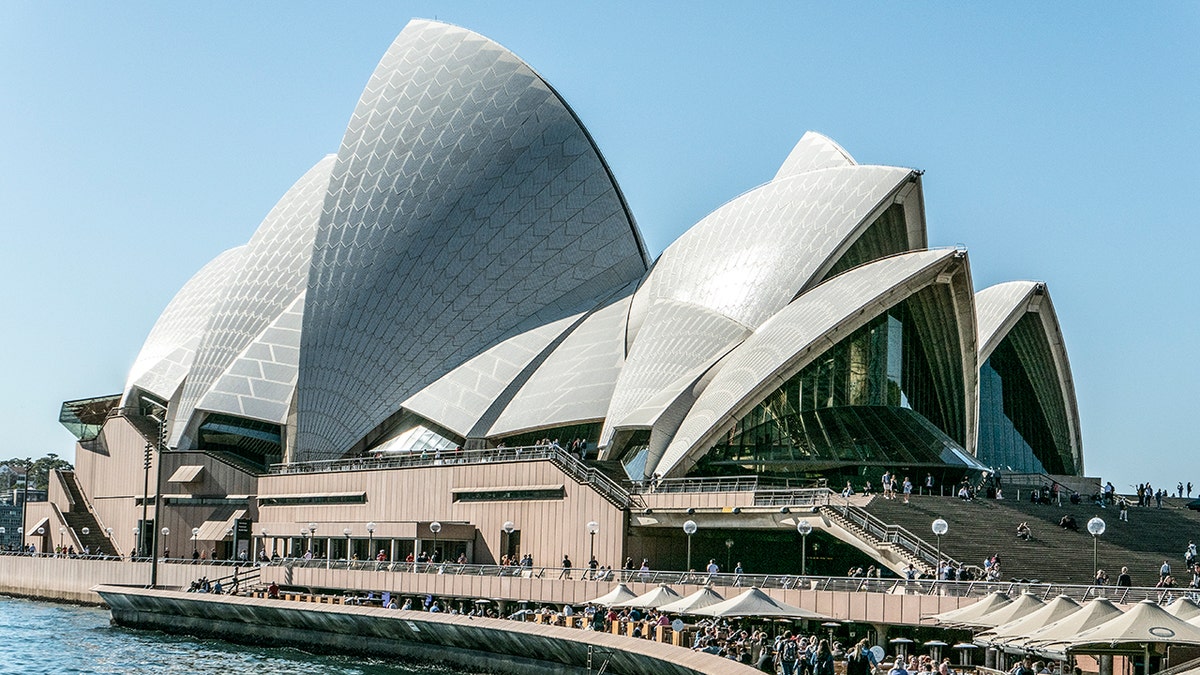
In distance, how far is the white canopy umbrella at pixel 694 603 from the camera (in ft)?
92.4

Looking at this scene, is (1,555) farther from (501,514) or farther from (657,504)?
(657,504)

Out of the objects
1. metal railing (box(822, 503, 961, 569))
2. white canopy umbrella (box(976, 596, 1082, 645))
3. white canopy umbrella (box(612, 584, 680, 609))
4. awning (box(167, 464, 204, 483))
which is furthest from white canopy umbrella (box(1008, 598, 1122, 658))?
awning (box(167, 464, 204, 483))

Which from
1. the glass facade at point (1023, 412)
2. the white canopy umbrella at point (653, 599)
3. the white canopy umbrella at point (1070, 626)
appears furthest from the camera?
the glass facade at point (1023, 412)

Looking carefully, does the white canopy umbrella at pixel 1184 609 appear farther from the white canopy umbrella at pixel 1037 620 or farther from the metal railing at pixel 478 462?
the metal railing at pixel 478 462

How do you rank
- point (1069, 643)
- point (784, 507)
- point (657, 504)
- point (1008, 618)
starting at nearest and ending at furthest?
point (1069, 643)
point (1008, 618)
point (784, 507)
point (657, 504)

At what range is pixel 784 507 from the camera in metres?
37.1

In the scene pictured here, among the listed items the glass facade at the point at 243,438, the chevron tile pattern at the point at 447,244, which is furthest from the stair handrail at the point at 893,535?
the glass facade at the point at 243,438

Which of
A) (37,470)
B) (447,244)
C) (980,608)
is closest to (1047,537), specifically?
(980,608)

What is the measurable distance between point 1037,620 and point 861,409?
2543cm

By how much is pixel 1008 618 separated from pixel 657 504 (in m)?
18.2

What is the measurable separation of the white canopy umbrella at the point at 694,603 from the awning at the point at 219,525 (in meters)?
33.3

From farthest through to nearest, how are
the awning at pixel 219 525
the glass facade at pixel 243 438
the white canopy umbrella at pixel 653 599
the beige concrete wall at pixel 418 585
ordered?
the glass facade at pixel 243 438 < the awning at pixel 219 525 < the white canopy umbrella at pixel 653 599 < the beige concrete wall at pixel 418 585

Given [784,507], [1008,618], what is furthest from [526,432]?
[1008,618]

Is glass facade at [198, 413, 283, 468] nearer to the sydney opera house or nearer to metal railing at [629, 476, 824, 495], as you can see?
the sydney opera house
